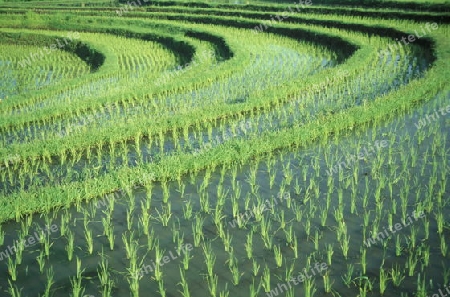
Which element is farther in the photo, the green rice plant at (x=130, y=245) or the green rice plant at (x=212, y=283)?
the green rice plant at (x=130, y=245)

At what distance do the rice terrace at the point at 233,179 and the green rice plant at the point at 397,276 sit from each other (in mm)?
22

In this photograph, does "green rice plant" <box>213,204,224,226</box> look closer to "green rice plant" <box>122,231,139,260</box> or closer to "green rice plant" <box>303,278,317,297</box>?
"green rice plant" <box>122,231,139,260</box>

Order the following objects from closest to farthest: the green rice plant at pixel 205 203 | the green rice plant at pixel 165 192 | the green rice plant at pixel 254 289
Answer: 1. the green rice plant at pixel 254 289
2. the green rice plant at pixel 205 203
3. the green rice plant at pixel 165 192

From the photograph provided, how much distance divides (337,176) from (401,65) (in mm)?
6396

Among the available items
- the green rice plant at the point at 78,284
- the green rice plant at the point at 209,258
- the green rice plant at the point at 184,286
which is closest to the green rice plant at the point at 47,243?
the green rice plant at the point at 78,284

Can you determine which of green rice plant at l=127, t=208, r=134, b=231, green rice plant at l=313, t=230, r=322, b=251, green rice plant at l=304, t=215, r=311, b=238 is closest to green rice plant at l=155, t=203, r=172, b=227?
green rice plant at l=127, t=208, r=134, b=231

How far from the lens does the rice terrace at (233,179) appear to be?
11.9ft

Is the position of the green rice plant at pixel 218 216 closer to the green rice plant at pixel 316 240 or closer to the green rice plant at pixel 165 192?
the green rice plant at pixel 165 192

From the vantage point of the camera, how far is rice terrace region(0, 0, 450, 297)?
3.62 m

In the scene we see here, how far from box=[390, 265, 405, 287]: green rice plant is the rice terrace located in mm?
22

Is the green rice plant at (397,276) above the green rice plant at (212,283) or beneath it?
above

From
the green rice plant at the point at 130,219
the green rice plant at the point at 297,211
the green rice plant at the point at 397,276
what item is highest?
the green rice plant at the point at 397,276

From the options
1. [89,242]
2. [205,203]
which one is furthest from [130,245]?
[205,203]

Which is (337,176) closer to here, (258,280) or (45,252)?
(258,280)
